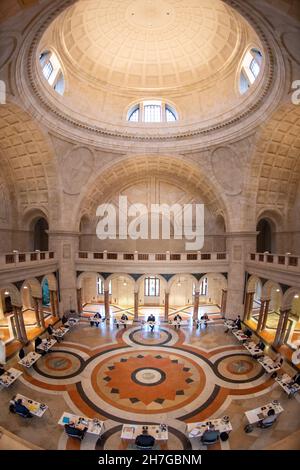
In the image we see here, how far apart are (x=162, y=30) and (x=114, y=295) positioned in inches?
945

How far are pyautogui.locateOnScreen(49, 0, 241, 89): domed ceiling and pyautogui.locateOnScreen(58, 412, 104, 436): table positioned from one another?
71.6 feet

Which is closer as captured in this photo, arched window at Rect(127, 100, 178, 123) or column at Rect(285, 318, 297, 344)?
column at Rect(285, 318, 297, 344)

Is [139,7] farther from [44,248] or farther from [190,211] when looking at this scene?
[44,248]

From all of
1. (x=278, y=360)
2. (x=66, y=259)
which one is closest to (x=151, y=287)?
(x=66, y=259)

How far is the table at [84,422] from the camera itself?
9.92 meters

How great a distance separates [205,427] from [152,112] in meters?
24.4

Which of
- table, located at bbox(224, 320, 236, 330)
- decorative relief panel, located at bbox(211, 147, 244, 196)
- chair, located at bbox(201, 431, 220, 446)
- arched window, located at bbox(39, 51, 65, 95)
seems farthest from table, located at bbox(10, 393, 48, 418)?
arched window, located at bbox(39, 51, 65, 95)

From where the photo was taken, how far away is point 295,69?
14.0 meters

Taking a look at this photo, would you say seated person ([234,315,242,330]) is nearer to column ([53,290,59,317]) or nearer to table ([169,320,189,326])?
table ([169,320,189,326])

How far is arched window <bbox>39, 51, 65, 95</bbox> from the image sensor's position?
1895 cm

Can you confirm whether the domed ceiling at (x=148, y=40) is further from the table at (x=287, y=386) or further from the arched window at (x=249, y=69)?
the table at (x=287, y=386)

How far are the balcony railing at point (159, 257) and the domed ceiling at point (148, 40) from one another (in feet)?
49.5

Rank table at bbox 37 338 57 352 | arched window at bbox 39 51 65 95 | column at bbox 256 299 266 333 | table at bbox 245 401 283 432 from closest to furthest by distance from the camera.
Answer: table at bbox 245 401 283 432 < table at bbox 37 338 57 352 < arched window at bbox 39 51 65 95 < column at bbox 256 299 266 333
